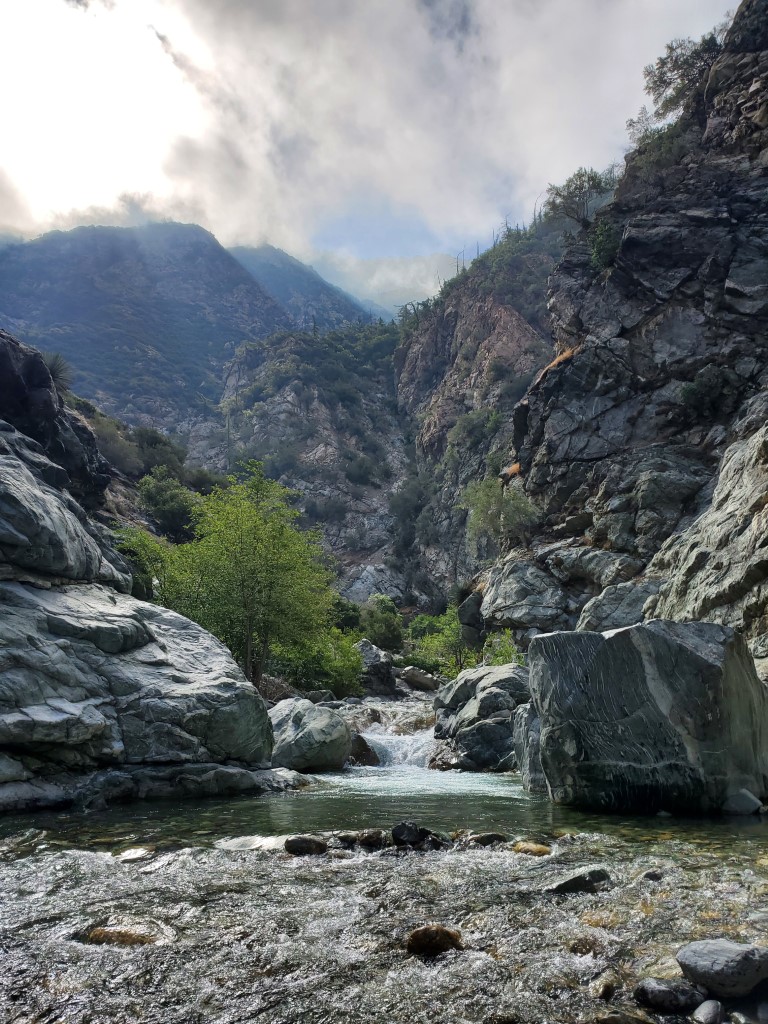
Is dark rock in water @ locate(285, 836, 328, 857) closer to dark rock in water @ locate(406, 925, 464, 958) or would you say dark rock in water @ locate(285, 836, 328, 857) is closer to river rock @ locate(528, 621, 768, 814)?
dark rock in water @ locate(406, 925, 464, 958)

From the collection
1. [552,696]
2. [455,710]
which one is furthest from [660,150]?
[552,696]

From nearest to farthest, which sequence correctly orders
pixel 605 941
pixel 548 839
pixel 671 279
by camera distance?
pixel 605 941, pixel 548 839, pixel 671 279

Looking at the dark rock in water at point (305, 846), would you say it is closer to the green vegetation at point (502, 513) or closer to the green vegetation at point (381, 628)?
the green vegetation at point (502, 513)

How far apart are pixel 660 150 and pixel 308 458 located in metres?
72.7

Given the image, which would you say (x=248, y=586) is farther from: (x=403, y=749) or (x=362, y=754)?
(x=403, y=749)

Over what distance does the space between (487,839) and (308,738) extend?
10.6 meters

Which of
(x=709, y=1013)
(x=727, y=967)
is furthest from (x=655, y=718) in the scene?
(x=709, y=1013)

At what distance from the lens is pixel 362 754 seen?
21109 millimetres

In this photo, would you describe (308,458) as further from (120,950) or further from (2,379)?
(120,950)

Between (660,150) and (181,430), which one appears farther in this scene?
(181,430)

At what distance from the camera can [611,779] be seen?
1032 cm

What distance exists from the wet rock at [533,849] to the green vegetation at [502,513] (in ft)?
138

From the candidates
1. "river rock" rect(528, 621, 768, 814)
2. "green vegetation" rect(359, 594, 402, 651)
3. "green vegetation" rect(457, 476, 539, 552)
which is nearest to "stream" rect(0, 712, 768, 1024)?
"river rock" rect(528, 621, 768, 814)

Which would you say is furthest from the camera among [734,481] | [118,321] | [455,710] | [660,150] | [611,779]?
[118,321]
